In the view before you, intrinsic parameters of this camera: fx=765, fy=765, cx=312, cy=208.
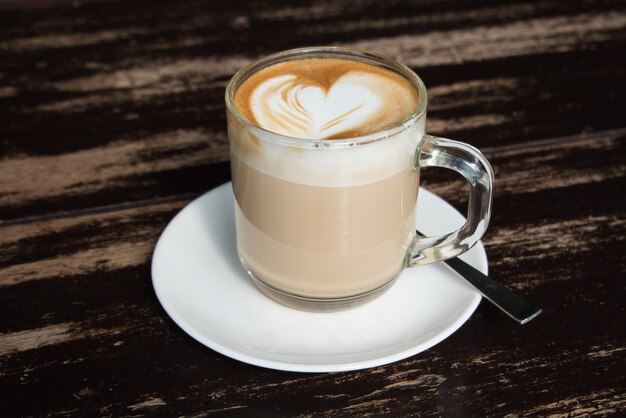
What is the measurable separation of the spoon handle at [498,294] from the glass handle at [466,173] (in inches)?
1.2

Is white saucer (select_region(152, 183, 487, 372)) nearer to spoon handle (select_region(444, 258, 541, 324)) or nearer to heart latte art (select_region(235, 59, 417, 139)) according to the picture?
spoon handle (select_region(444, 258, 541, 324))

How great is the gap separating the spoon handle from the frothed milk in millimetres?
62

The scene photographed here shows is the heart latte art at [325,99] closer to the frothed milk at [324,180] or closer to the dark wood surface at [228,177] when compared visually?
the frothed milk at [324,180]

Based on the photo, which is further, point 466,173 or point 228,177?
point 228,177

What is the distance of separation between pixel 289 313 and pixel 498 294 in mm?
199

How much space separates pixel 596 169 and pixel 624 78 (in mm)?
290

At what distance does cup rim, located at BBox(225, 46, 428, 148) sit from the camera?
63cm

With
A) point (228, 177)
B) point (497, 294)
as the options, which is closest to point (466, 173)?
point (497, 294)

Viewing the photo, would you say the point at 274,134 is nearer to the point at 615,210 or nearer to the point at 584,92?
the point at 615,210

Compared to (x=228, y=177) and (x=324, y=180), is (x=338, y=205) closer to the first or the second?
(x=324, y=180)

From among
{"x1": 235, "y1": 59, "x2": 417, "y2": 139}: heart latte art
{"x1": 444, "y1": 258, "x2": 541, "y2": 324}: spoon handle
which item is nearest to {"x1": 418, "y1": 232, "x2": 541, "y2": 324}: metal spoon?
{"x1": 444, "y1": 258, "x2": 541, "y2": 324}: spoon handle

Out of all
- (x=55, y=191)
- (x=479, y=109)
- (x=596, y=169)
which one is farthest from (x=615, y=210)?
(x=55, y=191)

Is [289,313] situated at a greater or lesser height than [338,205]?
lesser

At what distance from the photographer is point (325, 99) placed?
0.73 meters
